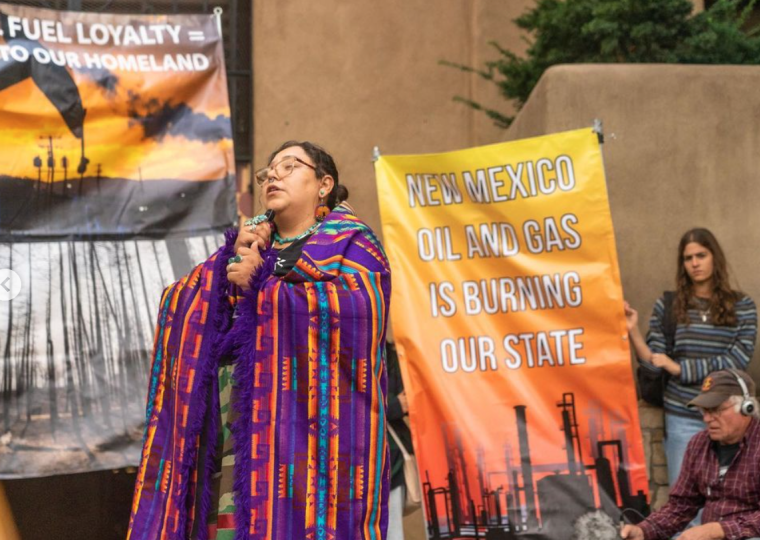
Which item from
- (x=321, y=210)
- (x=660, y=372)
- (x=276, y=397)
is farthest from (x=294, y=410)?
(x=660, y=372)

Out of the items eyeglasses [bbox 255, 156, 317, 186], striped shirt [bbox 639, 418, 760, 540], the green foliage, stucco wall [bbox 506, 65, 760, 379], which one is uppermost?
the green foliage

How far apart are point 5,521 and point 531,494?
266cm

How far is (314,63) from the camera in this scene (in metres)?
8.81

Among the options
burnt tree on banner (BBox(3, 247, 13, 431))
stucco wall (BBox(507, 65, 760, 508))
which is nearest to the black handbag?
stucco wall (BBox(507, 65, 760, 508))

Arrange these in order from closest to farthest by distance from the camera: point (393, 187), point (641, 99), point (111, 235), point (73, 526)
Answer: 1. point (111, 235)
2. point (393, 187)
3. point (73, 526)
4. point (641, 99)

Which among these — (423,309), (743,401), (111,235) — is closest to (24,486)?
(111,235)

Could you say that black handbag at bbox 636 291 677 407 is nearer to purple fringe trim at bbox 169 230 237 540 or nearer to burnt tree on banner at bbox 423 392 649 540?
burnt tree on banner at bbox 423 392 649 540

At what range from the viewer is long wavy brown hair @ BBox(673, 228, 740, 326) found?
5.89m

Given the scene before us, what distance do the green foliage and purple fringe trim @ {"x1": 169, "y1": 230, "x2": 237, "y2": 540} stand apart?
4646 millimetres

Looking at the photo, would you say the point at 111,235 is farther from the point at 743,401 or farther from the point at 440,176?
the point at 743,401

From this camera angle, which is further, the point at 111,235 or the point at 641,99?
the point at 641,99

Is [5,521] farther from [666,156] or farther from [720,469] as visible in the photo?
[666,156]

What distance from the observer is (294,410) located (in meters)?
3.19

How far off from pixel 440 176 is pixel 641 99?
182cm
